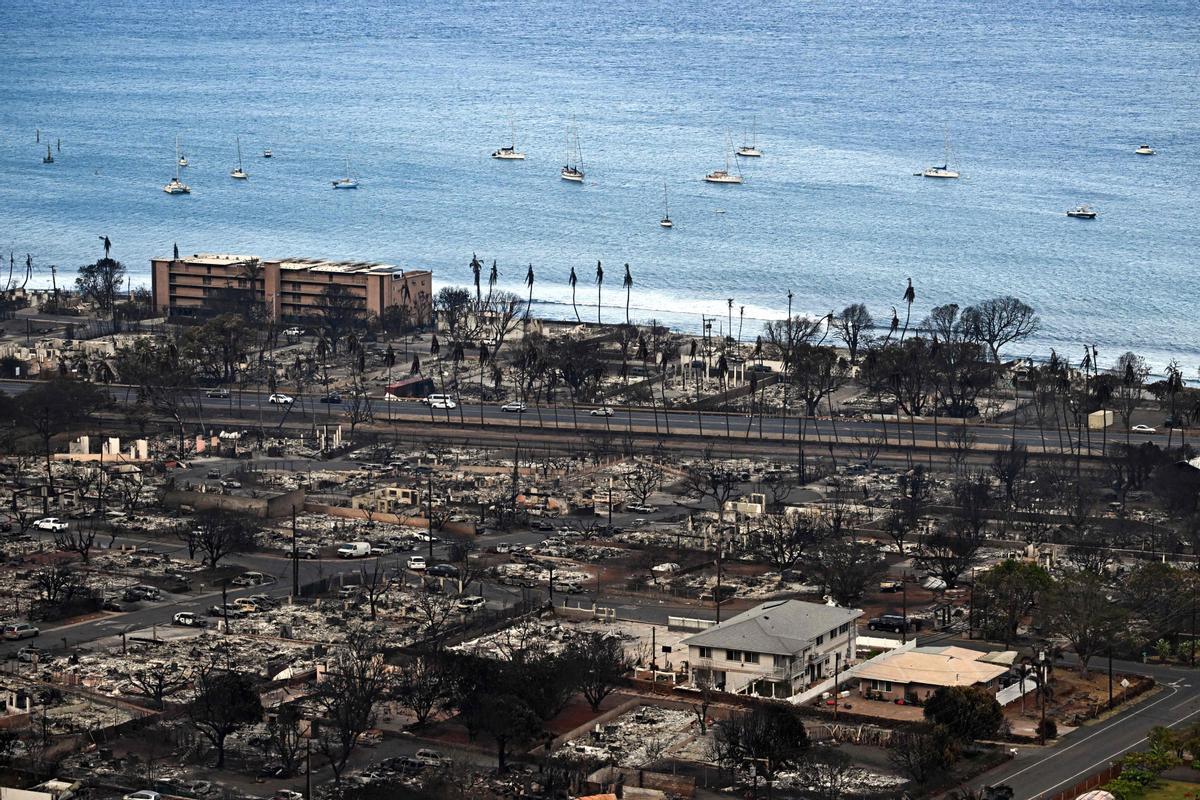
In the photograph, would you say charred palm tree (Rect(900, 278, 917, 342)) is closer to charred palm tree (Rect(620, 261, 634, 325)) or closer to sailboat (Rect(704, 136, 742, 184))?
charred palm tree (Rect(620, 261, 634, 325))

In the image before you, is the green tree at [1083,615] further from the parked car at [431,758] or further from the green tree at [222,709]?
the green tree at [222,709]

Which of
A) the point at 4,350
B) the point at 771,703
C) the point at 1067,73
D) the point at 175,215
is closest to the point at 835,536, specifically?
the point at 771,703

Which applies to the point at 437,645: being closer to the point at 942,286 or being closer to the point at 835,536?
the point at 835,536

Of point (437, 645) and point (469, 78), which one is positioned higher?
point (469, 78)

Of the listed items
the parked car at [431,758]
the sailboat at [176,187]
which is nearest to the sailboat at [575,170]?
the sailboat at [176,187]

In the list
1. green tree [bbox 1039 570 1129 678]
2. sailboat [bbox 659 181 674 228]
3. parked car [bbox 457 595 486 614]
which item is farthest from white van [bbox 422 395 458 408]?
sailboat [bbox 659 181 674 228]
